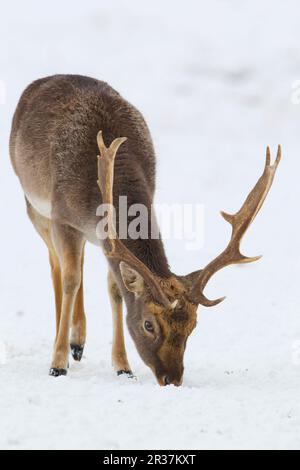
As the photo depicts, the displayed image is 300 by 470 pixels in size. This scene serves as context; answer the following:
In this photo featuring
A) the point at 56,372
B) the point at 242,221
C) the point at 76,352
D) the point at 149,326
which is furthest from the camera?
the point at 76,352

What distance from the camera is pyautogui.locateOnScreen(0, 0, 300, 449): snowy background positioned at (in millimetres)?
6391

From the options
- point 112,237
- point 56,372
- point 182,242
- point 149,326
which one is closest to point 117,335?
point 56,372

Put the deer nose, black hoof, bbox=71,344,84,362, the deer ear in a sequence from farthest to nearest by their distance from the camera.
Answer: black hoof, bbox=71,344,84,362
the deer ear
the deer nose

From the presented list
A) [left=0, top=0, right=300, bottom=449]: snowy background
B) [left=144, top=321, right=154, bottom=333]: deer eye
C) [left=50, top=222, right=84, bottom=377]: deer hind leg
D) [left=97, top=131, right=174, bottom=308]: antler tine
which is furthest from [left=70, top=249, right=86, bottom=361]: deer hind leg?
[left=144, top=321, right=154, bottom=333]: deer eye

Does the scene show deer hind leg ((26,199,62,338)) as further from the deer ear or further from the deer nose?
the deer nose

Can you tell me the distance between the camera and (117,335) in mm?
8914

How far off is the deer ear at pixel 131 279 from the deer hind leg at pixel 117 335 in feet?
3.11

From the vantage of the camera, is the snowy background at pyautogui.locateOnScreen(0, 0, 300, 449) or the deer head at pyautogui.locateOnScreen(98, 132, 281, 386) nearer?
the snowy background at pyautogui.locateOnScreen(0, 0, 300, 449)

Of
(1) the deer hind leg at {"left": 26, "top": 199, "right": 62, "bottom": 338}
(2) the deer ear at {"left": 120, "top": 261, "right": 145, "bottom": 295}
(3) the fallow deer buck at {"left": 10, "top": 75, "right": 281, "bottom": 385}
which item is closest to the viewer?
(3) the fallow deer buck at {"left": 10, "top": 75, "right": 281, "bottom": 385}

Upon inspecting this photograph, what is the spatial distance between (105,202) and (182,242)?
9.42 meters

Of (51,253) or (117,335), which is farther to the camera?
(51,253)

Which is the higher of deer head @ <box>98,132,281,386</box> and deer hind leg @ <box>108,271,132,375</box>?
deer head @ <box>98,132,281,386</box>

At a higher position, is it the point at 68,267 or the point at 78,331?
the point at 68,267

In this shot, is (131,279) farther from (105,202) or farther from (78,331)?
(78,331)
